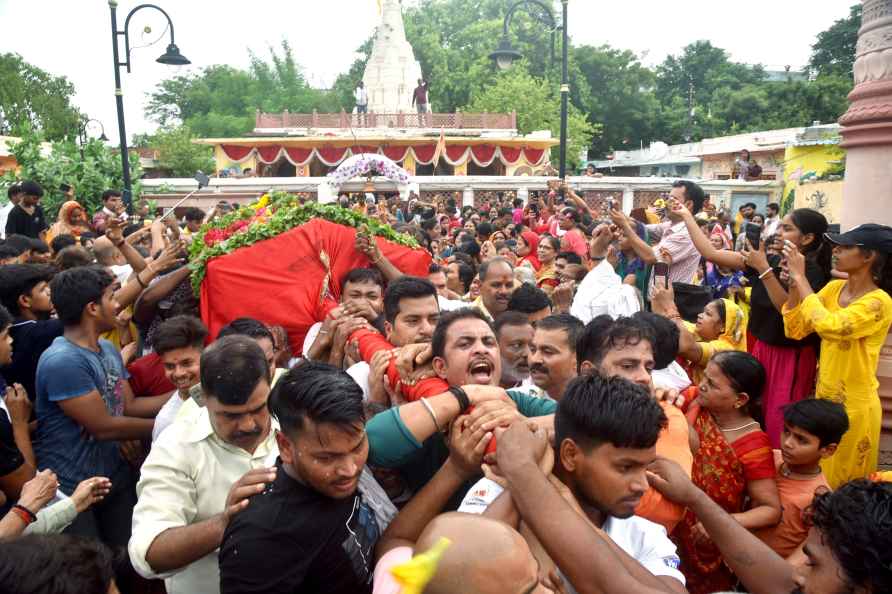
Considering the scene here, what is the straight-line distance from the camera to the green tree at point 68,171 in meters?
12.1

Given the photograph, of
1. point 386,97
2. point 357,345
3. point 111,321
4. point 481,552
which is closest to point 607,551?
point 481,552

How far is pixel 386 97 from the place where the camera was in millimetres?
39625

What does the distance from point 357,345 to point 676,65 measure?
53.7 meters

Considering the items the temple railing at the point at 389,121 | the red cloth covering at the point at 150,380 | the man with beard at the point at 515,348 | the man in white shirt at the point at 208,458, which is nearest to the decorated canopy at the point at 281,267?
the red cloth covering at the point at 150,380

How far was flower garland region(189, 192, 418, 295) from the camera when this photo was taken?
13.1 feet

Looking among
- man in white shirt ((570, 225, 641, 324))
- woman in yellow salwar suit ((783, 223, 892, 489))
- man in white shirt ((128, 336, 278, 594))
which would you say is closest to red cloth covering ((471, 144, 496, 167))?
man in white shirt ((570, 225, 641, 324))

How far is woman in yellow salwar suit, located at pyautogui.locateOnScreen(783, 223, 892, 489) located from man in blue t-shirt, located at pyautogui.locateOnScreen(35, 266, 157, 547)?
364 cm

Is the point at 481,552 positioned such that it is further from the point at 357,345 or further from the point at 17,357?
the point at 17,357

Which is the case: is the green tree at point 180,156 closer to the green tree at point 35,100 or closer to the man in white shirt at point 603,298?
the green tree at point 35,100

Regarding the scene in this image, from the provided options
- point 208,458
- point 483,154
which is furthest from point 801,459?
point 483,154

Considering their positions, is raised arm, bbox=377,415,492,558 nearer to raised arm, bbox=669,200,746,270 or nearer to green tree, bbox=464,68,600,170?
raised arm, bbox=669,200,746,270

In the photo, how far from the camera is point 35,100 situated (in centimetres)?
3916

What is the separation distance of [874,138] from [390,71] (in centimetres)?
3828

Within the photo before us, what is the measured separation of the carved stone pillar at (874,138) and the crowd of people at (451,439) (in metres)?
0.33
